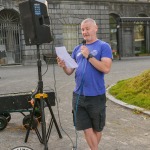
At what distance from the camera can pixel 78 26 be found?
85.6 ft

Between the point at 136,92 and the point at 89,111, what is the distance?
4850 millimetres

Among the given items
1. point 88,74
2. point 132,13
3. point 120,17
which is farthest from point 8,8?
point 88,74

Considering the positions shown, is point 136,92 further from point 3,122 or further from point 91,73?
point 91,73

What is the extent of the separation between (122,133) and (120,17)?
76.3 feet

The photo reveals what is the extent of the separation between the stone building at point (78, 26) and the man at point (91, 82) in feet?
52.7

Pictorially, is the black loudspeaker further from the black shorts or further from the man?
the black shorts

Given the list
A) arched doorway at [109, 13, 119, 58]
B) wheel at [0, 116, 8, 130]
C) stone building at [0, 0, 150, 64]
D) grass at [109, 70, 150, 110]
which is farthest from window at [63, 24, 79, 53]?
wheel at [0, 116, 8, 130]

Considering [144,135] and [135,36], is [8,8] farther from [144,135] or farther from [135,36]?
[144,135]

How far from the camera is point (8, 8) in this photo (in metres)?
23.5

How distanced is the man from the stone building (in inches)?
633

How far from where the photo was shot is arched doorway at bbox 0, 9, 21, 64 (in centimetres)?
2317

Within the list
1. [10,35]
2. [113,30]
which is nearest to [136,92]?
[10,35]

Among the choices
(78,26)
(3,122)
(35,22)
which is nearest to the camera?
(35,22)

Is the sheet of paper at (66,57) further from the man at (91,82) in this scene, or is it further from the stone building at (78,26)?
the stone building at (78,26)
